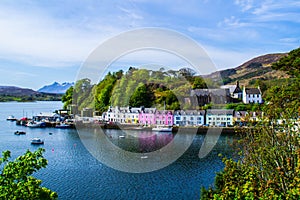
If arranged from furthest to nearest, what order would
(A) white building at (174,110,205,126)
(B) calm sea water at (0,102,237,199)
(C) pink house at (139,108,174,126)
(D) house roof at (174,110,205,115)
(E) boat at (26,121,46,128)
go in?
Answer: 1. (E) boat at (26,121,46,128)
2. (C) pink house at (139,108,174,126)
3. (D) house roof at (174,110,205,115)
4. (A) white building at (174,110,205,126)
5. (B) calm sea water at (0,102,237,199)

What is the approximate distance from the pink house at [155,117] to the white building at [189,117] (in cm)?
60

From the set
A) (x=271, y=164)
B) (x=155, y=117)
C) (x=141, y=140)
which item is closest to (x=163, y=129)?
(x=155, y=117)

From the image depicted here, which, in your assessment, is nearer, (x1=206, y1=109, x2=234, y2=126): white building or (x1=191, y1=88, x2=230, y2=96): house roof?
(x1=206, y1=109, x2=234, y2=126): white building

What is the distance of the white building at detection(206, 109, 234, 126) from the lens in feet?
92.1

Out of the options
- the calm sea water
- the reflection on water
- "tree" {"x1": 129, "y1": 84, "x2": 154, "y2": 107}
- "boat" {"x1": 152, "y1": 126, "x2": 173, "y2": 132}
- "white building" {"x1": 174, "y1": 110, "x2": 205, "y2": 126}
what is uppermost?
"tree" {"x1": 129, "y1": 84, "x2": 154, "y2": 107}

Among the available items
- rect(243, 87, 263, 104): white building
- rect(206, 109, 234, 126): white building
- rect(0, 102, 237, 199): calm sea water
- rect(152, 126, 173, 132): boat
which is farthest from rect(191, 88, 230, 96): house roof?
rect(0, 102, 237, 199): calm sea water

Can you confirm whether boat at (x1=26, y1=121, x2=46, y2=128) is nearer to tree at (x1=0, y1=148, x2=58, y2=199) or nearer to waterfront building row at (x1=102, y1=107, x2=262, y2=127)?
waterfront building row at (x1=102, y1=107, x2=262, y2=127)

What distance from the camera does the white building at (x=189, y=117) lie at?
2891cm

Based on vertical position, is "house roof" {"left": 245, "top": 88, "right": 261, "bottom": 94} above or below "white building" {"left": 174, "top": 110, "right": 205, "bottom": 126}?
above

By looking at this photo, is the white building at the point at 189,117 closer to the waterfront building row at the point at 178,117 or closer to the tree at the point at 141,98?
the waterfront building row at the point at 178,117

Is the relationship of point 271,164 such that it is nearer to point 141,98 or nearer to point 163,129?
point 163,129

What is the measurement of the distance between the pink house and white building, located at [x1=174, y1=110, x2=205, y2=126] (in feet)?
1.97

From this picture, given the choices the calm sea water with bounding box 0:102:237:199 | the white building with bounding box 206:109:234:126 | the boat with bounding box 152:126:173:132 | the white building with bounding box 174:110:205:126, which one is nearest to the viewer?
the calm sea water with bounding box 0:102:237:199

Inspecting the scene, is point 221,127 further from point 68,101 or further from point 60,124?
point 68,101
